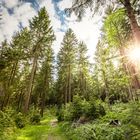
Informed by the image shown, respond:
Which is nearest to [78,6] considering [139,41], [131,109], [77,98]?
[139,41]

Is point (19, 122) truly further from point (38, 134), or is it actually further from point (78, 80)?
point (78, 80)

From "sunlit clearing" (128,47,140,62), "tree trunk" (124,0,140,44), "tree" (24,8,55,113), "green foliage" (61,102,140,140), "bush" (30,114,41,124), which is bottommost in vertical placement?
"green foliage" (61,102,140,140)

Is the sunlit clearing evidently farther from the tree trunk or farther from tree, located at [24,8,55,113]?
tree, located at [24,8,55,113]

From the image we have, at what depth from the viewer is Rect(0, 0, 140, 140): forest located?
7.58 m

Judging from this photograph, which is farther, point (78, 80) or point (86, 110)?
point (78, 80)

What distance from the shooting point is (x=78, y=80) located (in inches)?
1971

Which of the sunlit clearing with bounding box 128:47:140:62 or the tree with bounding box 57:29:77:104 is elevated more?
the tree with bounding box 57:29:77:104

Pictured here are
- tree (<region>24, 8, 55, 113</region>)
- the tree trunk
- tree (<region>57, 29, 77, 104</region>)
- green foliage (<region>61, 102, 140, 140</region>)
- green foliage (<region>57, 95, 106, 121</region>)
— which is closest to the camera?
green foliage (<region>61, 102, 140, 140</region>)

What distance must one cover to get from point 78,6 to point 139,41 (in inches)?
127

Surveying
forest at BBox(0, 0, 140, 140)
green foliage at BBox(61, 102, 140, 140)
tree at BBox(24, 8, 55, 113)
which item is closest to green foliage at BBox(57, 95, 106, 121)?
forest at BBox(0, 0, 140, 140)

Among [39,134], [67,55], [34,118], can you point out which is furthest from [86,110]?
[67,55]

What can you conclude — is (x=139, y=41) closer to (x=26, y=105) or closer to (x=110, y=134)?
(x=110, y=134)

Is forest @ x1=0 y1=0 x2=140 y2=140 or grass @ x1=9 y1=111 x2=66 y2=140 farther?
grass @ x1=9 y1=111 x2=66 y2=140

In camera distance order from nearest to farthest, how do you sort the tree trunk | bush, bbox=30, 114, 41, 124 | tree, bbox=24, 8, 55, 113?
the tree trunk, bush, bbox=30, 114, 41, 124, tree, bbox=24, 8, 55, 113
